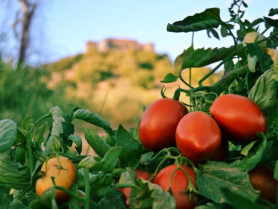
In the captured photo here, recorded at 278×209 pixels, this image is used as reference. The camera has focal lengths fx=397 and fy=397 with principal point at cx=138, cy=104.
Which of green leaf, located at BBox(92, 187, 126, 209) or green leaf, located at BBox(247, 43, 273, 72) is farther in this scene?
green leaf, located at BBox(247, 43, 273, 72)

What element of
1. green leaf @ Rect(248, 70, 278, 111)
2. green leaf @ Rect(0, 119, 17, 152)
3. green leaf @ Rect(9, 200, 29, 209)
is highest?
green leaf @ Rect(248, 70, 278, 111)

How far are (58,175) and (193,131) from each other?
187mm

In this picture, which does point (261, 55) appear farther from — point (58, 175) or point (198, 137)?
point (58, 175)

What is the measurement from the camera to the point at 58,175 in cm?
52

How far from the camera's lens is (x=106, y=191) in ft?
1.80

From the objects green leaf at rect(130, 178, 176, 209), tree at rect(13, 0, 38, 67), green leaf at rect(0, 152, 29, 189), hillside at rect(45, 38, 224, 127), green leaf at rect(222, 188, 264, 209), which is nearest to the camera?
green leaf at rect(222, 188, 264, 209)

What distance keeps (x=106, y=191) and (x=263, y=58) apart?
0.34 metres

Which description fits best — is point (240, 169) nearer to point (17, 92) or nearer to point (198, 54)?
point (198, 54)

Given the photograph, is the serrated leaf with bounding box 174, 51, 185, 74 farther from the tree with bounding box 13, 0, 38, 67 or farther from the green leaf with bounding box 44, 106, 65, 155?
the tree with bounding box 13, 0, 38, 67

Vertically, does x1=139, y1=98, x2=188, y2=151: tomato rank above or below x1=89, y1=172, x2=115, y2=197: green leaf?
above

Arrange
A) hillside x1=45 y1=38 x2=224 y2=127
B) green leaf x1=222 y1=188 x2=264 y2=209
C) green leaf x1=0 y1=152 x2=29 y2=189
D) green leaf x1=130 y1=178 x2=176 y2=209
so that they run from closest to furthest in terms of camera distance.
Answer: green leaf x1=222 y1=188 x2=264 y2=209 → green leaf x1=130 y1=178 x2=176 y2=209 → green leaf x1=0 y1=152 x2=29 y2=189 → hillside x1=45 y1=38 x2=224 y2=127

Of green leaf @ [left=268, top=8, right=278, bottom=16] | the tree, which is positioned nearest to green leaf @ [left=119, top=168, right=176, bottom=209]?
green leaf @ [left=268, top=8, right=278, bottom=16]

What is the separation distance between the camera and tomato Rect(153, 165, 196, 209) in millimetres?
508

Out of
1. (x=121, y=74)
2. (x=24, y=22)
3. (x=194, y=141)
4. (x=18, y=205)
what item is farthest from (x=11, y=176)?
(x=121, y=74)
